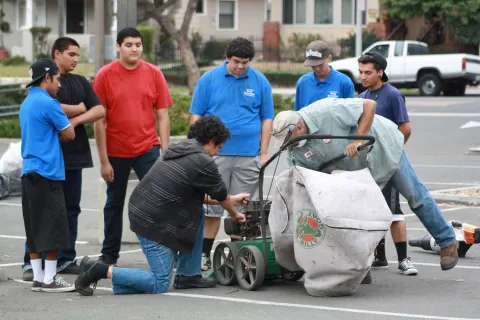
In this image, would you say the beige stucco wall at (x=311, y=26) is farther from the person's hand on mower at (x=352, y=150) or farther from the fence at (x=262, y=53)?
the person's hand on mower at (x=352, y=150)

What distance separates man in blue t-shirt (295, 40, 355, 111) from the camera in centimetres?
993

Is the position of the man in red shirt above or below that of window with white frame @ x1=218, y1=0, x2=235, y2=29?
below

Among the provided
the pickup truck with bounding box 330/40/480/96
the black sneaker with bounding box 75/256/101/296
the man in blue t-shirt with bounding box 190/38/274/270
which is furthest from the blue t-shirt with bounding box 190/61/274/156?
the pickup truck with bounding box 330/40/480/96

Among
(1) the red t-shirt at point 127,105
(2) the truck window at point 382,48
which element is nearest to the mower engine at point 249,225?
(1) the red t-shirt at point 127,105

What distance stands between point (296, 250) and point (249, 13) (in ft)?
147

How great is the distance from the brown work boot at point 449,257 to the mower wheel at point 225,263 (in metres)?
1.77

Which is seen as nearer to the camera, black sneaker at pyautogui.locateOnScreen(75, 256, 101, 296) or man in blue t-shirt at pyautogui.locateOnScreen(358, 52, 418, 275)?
black sneaker at pyautogui.locateOnScreen(75, 256, 101, 296)

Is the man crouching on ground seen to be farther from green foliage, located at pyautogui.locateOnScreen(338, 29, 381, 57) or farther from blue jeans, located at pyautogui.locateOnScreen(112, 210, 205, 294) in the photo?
green foliage, located at pyautogui.locateOnScreen(338, 29, 381, 57)

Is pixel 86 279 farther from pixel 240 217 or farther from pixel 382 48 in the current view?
pixel 382 48

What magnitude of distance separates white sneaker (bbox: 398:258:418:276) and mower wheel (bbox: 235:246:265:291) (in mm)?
1479

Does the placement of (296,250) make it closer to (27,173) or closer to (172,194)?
(172,194)

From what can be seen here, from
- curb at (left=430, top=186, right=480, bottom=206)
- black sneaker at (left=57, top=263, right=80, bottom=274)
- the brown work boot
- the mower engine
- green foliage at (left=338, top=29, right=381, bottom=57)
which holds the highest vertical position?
green foliage at (left=338, top=29, right=381, bottom=57)

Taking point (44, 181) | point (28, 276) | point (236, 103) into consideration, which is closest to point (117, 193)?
point (28, 276)

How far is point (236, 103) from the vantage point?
952 cm
